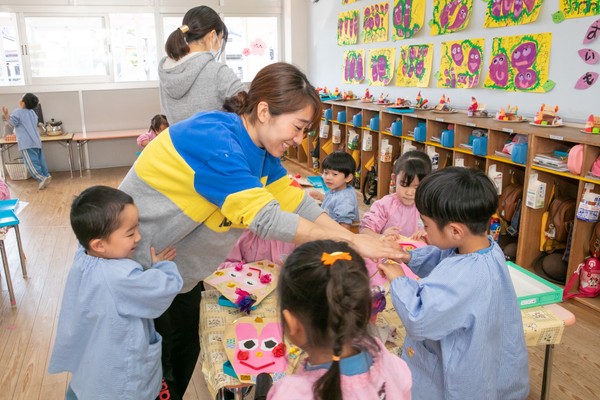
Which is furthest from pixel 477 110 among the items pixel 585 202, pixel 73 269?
pixel 73 269

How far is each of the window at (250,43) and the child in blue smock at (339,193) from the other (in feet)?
18.0

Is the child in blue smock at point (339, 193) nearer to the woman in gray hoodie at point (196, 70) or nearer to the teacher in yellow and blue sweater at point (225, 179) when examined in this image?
the woman in gray hoodie at point (196, 70)

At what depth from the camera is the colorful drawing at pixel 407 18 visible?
190 inches

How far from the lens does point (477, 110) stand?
4.02m

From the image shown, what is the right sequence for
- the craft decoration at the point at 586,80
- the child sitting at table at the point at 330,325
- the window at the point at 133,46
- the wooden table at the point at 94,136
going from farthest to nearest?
1. the window at the point at 133,46
2. the wooden table at the point at 94,136
3. the craft decoration at the point at 586,80
4. the child sitting at table at the point at 330,325

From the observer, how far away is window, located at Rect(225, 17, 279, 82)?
26.8 ft

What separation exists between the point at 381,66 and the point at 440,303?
194 inches

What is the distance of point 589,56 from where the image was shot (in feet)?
10.2

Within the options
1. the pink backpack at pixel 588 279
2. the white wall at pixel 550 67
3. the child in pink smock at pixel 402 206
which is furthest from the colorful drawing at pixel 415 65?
the pink backpack at pixel 588 279

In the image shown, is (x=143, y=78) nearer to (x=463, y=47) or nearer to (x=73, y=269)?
(x=463, y=47)

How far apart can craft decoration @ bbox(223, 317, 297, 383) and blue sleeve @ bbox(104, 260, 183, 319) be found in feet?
0.76

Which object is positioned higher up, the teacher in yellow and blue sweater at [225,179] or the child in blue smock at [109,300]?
the teacher in yellow and blue sweater at [225,179]

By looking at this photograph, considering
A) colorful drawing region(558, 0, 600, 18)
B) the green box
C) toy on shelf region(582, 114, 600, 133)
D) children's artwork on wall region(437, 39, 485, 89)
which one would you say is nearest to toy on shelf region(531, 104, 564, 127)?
toy on shelf region(582, 114, 600, 133)

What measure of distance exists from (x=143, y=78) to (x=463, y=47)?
18.3ft
